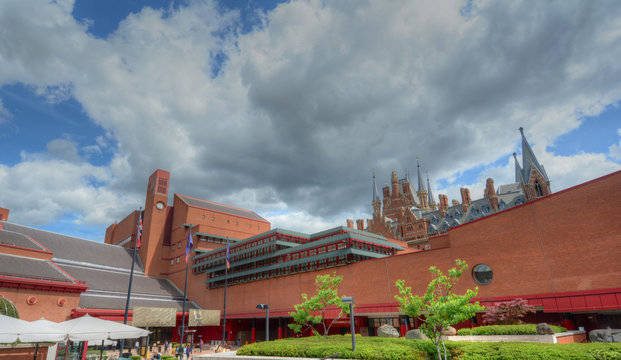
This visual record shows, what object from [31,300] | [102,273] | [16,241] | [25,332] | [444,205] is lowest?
[25,332]

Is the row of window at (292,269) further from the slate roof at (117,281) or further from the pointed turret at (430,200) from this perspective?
the pointed turret at (430,200)

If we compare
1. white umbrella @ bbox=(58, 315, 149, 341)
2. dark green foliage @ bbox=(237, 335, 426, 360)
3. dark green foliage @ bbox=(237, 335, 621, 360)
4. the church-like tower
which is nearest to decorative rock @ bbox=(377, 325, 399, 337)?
dark green foliage @ bbox=(237, 335, 426, 360)

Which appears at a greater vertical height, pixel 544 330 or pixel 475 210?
pixel 475 210

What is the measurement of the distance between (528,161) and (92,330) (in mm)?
90608

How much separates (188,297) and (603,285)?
205 feet

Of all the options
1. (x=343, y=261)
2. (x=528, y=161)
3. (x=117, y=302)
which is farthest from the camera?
(x=528, y=161)

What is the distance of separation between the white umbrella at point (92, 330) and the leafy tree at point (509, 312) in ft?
81.1

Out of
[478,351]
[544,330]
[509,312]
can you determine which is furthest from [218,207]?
[478,351]

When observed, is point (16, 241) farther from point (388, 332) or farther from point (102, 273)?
point (388, 332)

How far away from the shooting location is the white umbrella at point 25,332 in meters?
14.4

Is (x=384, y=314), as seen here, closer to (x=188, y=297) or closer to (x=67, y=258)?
(x=188, y=297)

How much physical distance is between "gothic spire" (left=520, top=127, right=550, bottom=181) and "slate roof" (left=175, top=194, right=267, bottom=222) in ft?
205

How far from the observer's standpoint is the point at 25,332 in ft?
48.9

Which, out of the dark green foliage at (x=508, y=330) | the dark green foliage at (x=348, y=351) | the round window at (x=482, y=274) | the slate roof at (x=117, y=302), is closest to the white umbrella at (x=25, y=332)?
the dark green foliage at (x=348, y=351)
